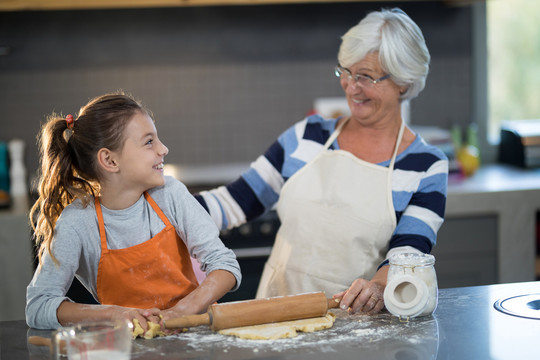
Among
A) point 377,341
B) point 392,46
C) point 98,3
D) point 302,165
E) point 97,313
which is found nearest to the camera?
point 377,341

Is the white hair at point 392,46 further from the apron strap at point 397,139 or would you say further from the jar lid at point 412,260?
the jar lid at point 412,260

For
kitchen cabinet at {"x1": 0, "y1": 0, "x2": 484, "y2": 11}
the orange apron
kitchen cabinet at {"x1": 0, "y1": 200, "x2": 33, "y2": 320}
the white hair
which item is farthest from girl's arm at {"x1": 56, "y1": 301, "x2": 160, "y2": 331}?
kitchen cabinet at {"x1": 0, "y1": 0, "x2": 484, "y2": 11}

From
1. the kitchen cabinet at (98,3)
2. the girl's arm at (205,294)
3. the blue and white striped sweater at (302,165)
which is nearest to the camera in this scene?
the girl's arm at (205,294)

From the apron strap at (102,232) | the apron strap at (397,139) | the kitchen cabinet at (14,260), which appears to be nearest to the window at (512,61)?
the apron strap at (397,139)

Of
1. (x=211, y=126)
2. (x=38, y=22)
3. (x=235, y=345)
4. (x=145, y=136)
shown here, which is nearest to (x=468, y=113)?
(x=211, y=126)

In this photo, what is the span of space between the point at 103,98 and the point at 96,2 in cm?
157

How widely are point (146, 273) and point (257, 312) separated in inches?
13.7

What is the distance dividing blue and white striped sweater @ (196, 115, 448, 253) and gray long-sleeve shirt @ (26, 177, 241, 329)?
26 centimetres

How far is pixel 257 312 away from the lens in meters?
1.33

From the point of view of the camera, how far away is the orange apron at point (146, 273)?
1.52m

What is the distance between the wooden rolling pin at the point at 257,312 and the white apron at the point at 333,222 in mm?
461

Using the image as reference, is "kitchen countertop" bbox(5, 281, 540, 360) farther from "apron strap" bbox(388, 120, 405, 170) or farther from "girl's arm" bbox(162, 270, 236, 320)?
"apron strap" bbox(388, 120, 405, 170)

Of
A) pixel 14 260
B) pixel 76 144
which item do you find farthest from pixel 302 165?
pixel 14 260

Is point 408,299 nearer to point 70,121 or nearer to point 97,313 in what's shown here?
point 97,313
